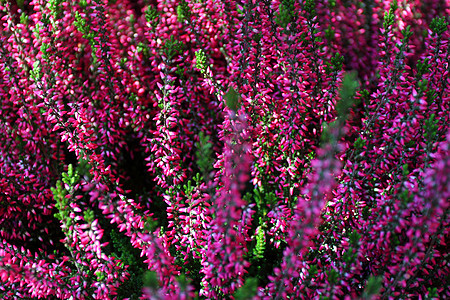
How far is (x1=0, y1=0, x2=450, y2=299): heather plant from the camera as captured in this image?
5.80ft

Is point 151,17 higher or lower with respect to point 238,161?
higher

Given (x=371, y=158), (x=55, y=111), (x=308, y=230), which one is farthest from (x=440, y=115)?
(x=55, y=111)

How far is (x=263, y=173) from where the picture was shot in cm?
275

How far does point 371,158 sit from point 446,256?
638 mm

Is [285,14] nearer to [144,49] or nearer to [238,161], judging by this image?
[238,161]

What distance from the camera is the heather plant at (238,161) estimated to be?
5.80ft

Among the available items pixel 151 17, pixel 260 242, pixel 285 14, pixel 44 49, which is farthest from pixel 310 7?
pixel 44 49

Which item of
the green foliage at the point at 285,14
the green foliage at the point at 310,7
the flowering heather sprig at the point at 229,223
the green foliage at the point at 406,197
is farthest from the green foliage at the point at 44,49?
the green foliage at the point at 406,197

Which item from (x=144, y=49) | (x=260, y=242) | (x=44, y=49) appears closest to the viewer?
(x=44, y=49)

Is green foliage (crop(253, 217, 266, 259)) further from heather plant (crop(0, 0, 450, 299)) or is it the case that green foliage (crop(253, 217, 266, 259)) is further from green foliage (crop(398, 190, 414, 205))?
green foliage (crop(398, 190, 414, 205))

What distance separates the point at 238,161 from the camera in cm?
152

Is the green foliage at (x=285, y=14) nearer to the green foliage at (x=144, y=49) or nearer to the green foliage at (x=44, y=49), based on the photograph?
the green foliage at (x=144, y=49)

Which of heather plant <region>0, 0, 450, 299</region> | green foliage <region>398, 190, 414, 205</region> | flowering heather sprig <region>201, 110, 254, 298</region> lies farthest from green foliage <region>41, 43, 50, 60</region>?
green foliage <region>398, 190, 414, 205</region>

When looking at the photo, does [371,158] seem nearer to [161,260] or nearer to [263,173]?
[263,173]
